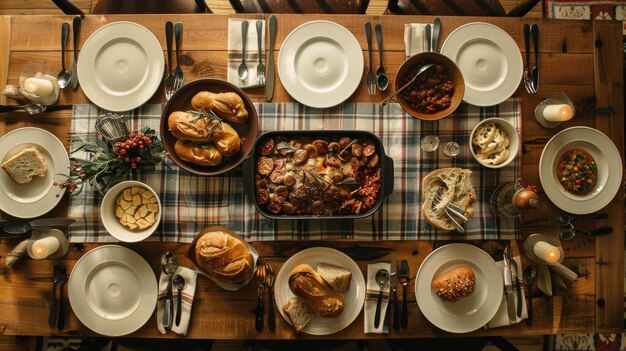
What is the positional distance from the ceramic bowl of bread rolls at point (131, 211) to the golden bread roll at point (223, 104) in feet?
1.47

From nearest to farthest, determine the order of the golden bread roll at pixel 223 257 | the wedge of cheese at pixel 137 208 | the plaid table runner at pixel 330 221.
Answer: the golden bread roll at pixel 223 257 < the wedge of cheese at pixel 137 208 < the plaid table runner at pixel 330 221

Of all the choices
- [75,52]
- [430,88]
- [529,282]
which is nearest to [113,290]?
[75,52]

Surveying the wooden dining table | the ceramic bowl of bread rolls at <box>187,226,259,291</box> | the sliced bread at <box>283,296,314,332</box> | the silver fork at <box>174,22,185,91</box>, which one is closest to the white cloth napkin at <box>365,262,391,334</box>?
the wooden dining table

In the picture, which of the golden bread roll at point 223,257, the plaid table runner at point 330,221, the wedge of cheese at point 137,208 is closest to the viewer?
the golden bread roll at point 223,257

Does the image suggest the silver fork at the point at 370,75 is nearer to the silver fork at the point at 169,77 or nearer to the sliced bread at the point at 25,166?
the silver fork at the point at 169,77

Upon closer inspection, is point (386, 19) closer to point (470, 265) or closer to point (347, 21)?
point (347, 21)

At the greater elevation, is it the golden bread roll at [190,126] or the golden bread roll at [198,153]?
the golden bread roll at [190,126]

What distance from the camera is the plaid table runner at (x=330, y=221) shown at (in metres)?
1.95

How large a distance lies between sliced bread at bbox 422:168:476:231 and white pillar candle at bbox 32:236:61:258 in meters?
1.71

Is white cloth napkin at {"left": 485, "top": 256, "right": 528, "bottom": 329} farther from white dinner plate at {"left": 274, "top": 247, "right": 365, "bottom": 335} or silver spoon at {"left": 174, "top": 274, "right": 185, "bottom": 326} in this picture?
silver spoon at {"left": 174, "top": 274, "right": 185, "bottom": 326}

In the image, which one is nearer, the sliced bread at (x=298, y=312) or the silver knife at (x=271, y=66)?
the sliced bread at (x=298, y=312)

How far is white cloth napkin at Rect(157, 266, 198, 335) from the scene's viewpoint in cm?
189

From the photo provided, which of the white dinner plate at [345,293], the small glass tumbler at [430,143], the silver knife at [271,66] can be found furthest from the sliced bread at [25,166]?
the small glass tumbler at [430,143]

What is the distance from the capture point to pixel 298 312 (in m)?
1.87
